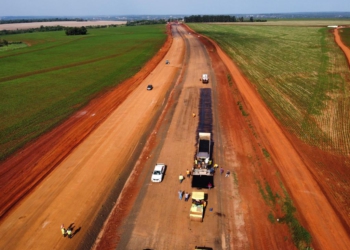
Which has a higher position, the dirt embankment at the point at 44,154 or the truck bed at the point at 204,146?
the truck bed at the point at 204,146

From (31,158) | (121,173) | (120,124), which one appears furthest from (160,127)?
(31,158)

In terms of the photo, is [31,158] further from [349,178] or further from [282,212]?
[349,178]

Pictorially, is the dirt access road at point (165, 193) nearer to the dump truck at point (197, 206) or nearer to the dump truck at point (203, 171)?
the dump truck at point (197, 206)

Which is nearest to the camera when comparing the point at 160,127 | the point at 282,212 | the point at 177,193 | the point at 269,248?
the point at 269,248

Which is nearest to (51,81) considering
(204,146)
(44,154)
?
(44,154)

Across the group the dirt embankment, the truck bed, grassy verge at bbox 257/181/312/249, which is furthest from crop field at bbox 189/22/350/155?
the dirt embankment

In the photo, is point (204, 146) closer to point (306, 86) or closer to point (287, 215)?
point (287, 215)

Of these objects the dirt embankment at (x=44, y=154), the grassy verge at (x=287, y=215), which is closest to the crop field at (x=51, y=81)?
the dirt embankment at (x=44, y=154)
